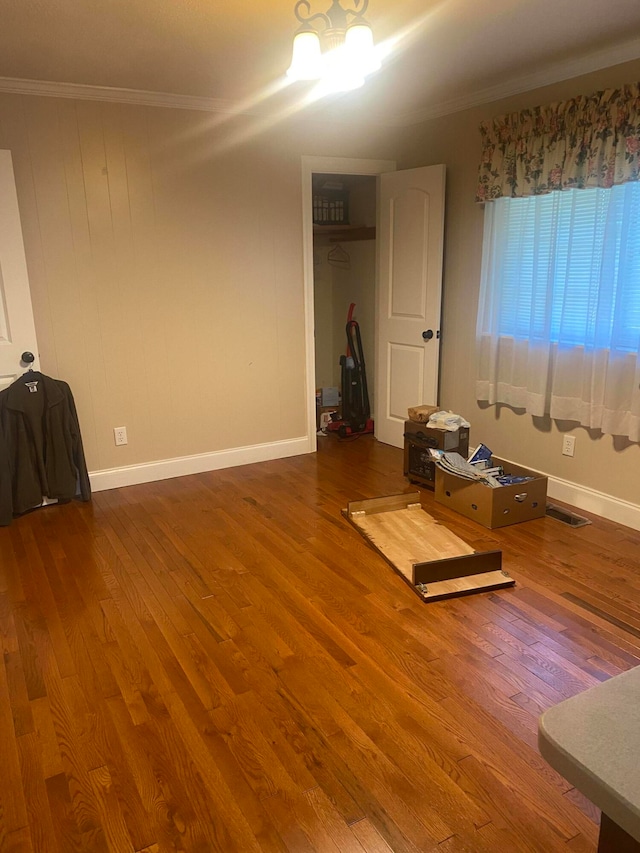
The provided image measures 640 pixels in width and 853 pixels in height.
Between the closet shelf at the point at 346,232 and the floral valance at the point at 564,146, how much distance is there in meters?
1.38

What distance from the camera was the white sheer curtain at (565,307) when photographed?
3213 mm

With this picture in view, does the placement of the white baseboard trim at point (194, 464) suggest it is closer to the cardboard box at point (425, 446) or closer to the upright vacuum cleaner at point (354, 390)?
the upright vacuum cleaner at point (354, 390)

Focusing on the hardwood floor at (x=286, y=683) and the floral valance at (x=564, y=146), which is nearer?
the hardwood floor at (x=286, y=683)

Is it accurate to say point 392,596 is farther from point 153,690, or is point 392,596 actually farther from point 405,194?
point 405,194

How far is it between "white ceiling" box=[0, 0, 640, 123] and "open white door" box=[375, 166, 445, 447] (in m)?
0.67

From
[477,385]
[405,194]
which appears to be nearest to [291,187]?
[405,194]

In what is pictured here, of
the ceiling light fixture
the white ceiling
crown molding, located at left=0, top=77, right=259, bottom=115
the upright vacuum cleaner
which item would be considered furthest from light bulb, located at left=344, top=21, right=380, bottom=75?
the upright vacuum cleaner

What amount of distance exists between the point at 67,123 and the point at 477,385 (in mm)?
3037

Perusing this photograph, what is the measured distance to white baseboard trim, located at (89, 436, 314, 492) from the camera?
412cm

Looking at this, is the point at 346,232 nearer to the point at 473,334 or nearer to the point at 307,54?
the point at 473,334

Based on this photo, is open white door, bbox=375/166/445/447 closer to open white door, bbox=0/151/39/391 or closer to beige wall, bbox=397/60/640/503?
beige wall, bbox=397/60/640/503

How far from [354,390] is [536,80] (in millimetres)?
2679

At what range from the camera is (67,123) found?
3.58m

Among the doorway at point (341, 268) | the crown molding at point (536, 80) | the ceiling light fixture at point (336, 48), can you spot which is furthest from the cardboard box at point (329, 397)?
the ceiling light fixture at point (336, 48)
